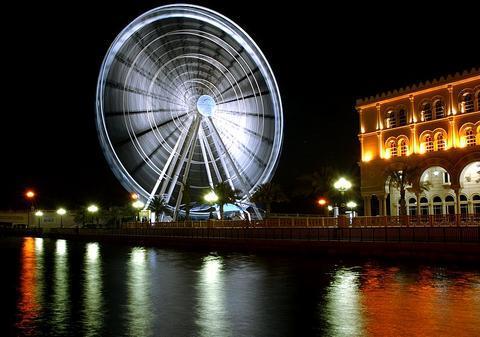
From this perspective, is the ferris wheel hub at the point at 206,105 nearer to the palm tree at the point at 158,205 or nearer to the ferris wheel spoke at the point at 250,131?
the ferris wheel spoke at the point at 250,131

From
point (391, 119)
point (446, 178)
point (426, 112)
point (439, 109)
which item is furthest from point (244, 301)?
point (391, 119)

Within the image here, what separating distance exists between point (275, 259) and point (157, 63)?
23.1 metres

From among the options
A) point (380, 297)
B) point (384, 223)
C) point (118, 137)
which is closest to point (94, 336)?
point (380, 297)

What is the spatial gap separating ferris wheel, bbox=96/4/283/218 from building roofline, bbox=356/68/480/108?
25.5 feet

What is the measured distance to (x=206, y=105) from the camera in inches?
1810

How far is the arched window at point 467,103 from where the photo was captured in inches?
1555

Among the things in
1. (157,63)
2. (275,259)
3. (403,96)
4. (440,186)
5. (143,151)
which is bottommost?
(275,259)

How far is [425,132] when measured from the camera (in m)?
42.4

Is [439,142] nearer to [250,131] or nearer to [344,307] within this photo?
[250,131]

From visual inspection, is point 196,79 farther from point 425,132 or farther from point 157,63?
point 425,132

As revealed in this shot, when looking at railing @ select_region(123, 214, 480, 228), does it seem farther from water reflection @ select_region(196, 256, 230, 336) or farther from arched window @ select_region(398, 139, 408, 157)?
water reflection @ select_region(196, 256, 230, 336)

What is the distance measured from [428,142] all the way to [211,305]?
1328 inches

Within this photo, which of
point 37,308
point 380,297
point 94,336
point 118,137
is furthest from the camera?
point 118,137

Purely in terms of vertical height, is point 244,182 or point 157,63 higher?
point 157,63
